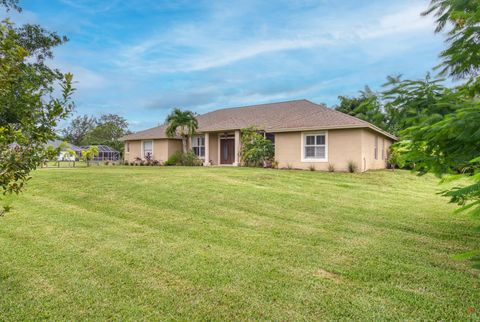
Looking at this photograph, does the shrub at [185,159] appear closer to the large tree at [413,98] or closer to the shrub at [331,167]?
the shrub at [331,167]

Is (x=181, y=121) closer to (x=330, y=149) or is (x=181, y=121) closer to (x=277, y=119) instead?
(x=277, y=119)

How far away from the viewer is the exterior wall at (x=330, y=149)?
16828mm

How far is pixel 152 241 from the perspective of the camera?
17.1 ft

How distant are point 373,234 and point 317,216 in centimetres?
150

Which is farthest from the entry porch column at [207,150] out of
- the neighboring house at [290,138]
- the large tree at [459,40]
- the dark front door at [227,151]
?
the large tree at [459,40]

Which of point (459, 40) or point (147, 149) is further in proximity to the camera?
point (147, 149)

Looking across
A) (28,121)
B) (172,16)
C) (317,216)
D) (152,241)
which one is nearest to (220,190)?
(317,216)

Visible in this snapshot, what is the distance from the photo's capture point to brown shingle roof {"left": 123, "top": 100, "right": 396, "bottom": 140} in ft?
57.7

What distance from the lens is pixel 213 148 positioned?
23562 millimetres

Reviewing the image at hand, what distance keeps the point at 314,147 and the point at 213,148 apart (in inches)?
330

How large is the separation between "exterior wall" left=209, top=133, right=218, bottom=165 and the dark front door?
1.32 feet

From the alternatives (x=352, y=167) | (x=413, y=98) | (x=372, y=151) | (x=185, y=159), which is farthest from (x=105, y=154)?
(x=413, y=98)

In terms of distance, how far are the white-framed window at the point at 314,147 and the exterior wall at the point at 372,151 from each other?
2.06 meters

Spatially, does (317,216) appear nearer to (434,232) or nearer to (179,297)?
(434,232)
